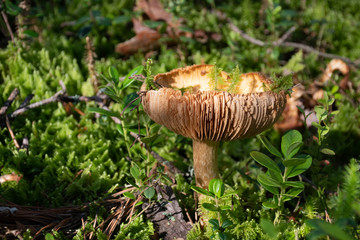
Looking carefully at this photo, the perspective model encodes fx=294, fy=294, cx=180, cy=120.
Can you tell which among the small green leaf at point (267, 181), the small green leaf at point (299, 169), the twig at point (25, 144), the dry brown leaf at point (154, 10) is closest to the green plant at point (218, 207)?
the small green leaf at point (267, 181)

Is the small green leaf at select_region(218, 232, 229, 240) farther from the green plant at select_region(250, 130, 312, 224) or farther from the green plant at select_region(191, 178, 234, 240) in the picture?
the green plant at select_region(250, 130, 312, 224)

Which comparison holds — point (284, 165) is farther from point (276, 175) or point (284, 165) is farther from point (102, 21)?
point (102, 21)

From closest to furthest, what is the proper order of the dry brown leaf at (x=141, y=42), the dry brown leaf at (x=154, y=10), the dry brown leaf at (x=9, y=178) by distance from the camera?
the dry brown leaf at (x=9, y=178), the dry brown leaf at (x=141, y=42), the dry brown leaf at (x=154, y=10)

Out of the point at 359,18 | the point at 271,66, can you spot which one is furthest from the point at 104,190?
the point at 359,18

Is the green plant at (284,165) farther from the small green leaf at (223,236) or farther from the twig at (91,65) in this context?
the twig at (91,65)

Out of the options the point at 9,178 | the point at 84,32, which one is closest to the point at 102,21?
the point at 84,32

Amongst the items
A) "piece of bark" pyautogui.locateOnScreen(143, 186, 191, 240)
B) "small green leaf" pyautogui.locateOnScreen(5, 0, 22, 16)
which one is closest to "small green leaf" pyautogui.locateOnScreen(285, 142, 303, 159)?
"piece of bark" pyautogui.locateOnScreen(143, 186, 191, 240)
